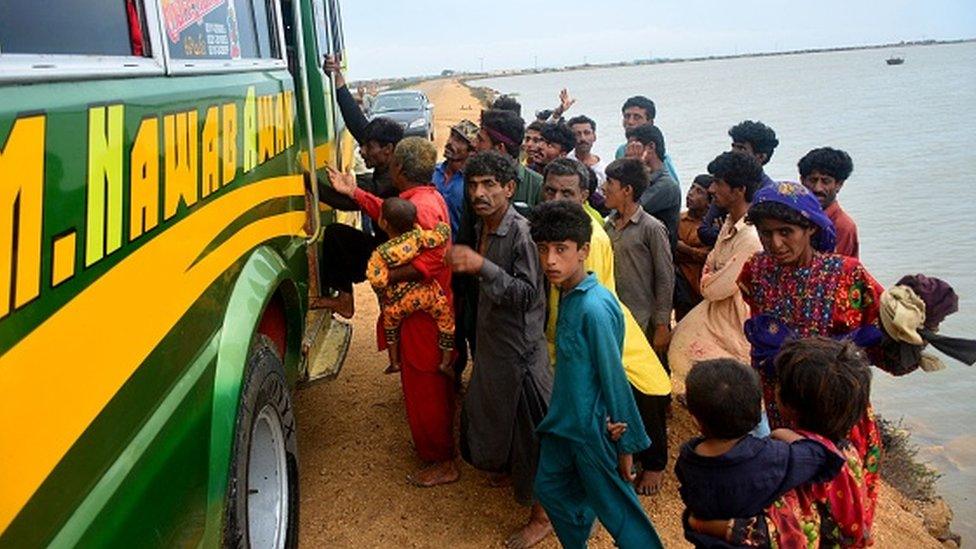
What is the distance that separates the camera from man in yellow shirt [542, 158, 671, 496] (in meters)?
3.02

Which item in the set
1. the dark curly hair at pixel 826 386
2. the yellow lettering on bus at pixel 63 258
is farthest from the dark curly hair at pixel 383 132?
the yellow lettering on bus at pixel 63 258

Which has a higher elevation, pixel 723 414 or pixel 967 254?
pixel 723 414

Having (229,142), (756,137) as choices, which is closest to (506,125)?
(756,137)

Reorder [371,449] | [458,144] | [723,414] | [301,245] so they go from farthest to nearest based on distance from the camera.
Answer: [458,144] → [371,449] → [301,245] → [723,414]

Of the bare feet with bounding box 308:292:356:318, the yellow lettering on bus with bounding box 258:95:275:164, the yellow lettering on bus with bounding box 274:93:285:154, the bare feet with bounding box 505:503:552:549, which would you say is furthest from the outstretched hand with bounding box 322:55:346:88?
the bare feet with bounding box 505:503:552:549

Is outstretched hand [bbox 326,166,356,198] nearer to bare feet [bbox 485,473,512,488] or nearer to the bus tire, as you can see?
the bus tire

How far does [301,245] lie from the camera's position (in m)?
3.37

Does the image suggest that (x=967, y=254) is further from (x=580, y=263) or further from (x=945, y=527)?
(x=580, y=263)

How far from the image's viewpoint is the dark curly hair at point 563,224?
246 centimetres

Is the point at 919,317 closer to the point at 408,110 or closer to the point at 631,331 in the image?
the point at 631,331

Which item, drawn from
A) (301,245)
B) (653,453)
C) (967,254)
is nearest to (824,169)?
(653,453)

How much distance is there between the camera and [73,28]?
1420mm

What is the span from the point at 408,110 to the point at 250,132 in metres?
17.4

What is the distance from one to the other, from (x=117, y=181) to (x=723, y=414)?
1504 mm
